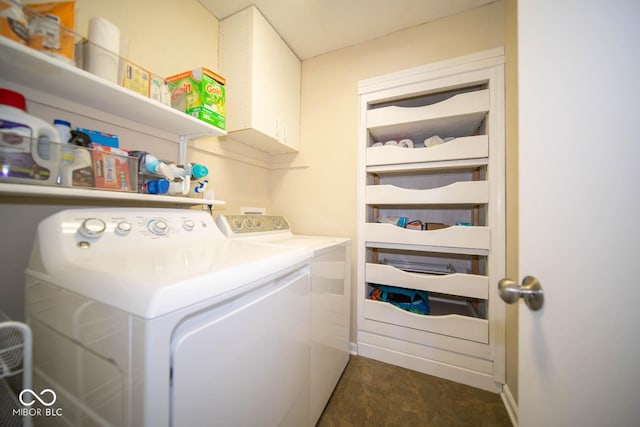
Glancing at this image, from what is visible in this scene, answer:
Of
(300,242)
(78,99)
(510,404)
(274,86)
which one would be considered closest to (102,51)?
(78,99)

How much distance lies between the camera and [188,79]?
106 centimetres

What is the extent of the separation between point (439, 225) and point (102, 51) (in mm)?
1963

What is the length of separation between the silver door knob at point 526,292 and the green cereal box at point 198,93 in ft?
4.33

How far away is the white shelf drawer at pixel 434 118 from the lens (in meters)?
1.38

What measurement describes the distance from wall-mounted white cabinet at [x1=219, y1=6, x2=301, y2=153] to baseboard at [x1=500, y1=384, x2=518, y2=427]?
217 centimetres

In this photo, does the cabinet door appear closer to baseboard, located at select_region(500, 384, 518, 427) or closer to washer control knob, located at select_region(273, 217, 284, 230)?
washer control knob, located at select_region(273, 217, 284, 230)

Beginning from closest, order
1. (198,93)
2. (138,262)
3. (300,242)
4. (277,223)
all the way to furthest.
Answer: (138,262) < (198,93) < (300,242) < (277,223)

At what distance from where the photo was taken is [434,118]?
1451 millimetres

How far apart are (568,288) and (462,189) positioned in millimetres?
Result: 1141

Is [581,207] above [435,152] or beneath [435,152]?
beneath

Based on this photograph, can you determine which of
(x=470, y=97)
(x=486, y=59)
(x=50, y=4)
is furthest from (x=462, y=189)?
(x=50, y=4)

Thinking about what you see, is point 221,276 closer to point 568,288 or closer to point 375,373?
point 568,288

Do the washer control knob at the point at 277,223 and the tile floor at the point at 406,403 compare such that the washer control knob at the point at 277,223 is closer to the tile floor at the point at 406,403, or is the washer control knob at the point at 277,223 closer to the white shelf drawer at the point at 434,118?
the white shelf drawer at the point at 434,118

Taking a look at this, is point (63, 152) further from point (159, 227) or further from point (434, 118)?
point (434, 118)
